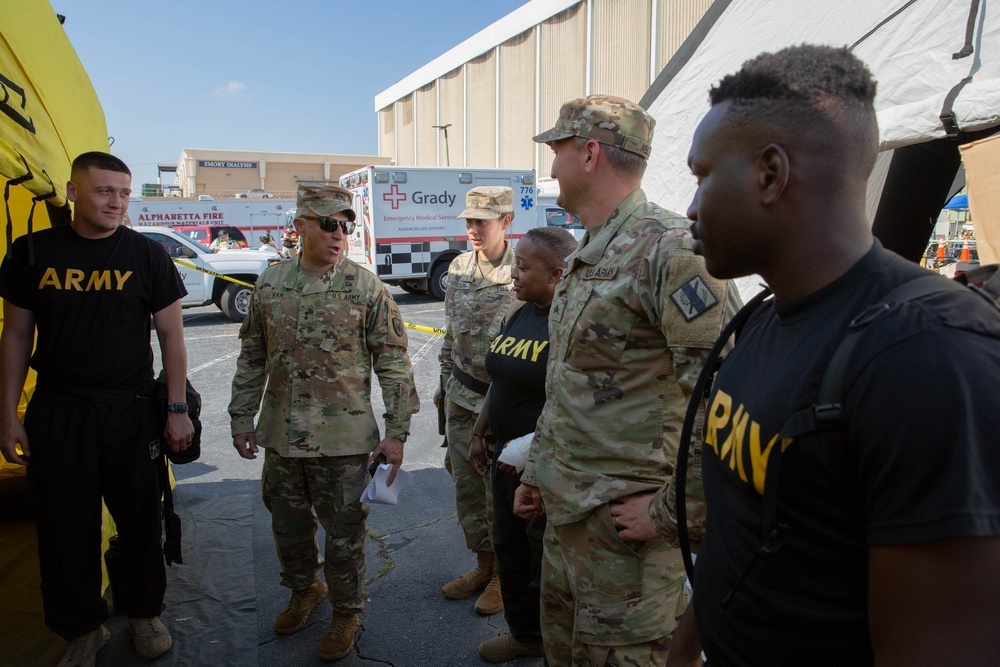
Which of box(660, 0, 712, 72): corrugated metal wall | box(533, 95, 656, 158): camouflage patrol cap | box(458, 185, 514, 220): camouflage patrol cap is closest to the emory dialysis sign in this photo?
box(660, 0, 712, 72): corrugated metal wall

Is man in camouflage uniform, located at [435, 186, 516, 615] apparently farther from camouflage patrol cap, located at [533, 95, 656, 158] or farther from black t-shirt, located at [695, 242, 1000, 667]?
black t-shirt, located at [695, 242, 1000, 667]

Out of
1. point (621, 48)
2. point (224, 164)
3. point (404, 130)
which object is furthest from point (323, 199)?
point (404, 130)

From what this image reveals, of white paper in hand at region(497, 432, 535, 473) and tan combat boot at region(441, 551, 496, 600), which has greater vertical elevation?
white paper in hand at region(497, 432, 535, 473)

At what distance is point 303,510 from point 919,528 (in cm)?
279

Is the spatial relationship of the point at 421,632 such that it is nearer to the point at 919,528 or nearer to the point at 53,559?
the point at 53,559

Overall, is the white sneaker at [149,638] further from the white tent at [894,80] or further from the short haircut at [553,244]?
the white tent at [894,80]

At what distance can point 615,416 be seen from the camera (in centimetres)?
183

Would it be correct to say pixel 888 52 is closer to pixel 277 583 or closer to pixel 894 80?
pixel 894 80

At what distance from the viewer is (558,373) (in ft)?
6.41

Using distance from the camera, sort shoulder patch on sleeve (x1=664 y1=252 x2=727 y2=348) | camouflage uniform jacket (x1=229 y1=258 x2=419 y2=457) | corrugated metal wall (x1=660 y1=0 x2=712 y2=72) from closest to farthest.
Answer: shoulder patch on sleeve (x1=664 y1=252 x2=727 y2=348)
camouflage uniform jacket (x1=229 y1=258 x2=419 y2=457)
corrugated metal wall (x1=660 y1=0 x2=712 y2=72)

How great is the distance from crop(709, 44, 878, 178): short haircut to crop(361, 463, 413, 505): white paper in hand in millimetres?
2253

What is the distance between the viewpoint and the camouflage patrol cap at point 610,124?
1.97 m

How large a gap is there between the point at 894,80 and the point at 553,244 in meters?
1.81

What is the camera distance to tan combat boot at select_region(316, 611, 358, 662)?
2.91 m
